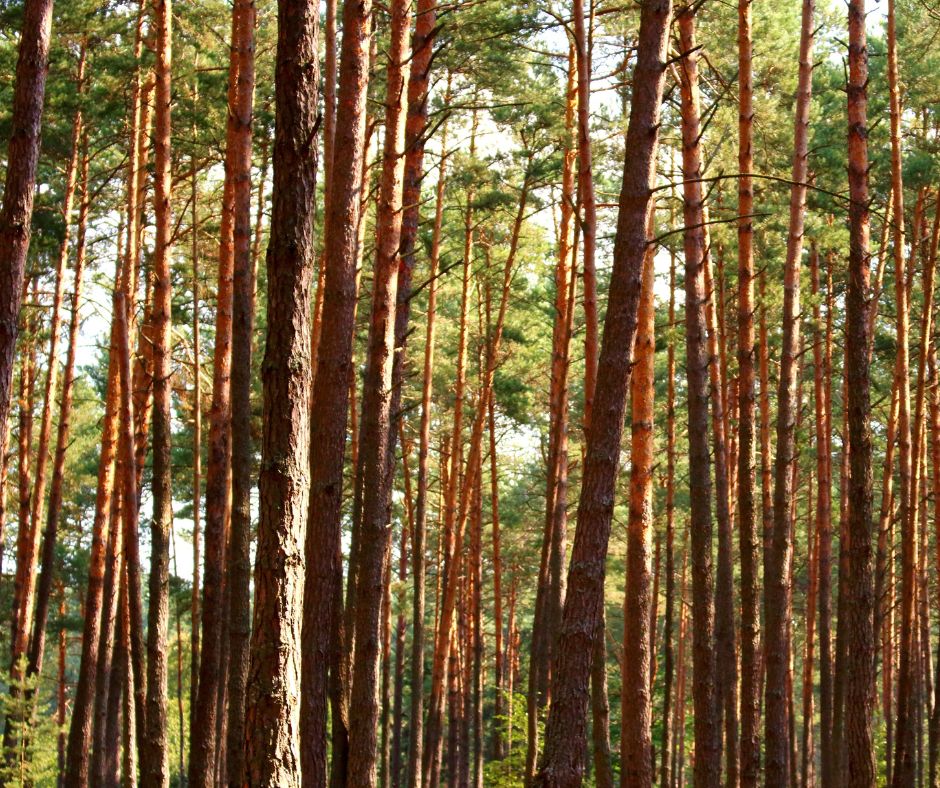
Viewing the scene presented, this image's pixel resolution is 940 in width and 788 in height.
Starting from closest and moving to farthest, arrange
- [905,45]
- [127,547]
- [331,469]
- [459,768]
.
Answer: [331,469]
[127,547]
[905,45]
[459,768]

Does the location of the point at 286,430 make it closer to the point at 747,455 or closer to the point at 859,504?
the point at 859,504

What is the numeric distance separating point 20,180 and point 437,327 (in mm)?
14832

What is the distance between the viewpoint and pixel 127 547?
1165 cm

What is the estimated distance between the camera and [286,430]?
5637 mm

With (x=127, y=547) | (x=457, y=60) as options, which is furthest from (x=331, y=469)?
(x=457, y=60)

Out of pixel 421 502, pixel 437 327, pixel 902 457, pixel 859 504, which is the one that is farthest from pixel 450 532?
pixel 859 504

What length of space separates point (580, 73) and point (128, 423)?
6.27 metres

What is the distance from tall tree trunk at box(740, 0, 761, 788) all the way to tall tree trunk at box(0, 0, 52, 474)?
618 cm

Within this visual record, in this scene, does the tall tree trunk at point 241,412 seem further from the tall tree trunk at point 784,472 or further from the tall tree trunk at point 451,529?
the tall tree trunk at point 451,529

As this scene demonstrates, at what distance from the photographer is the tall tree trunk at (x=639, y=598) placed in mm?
9188

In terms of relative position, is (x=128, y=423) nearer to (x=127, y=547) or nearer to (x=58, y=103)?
(x=127, y=547)

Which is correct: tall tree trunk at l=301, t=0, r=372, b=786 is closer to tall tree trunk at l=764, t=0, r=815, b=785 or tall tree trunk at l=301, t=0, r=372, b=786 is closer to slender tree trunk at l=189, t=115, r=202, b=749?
tall tree trunk at l=764, t=0, r=815, b=785

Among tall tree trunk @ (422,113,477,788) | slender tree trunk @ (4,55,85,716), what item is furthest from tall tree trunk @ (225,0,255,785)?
tall tree trunk @ (422,113,477,788)

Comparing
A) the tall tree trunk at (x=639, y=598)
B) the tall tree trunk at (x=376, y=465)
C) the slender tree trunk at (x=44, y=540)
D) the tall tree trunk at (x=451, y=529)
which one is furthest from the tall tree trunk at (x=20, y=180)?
the tall tree trunk at (x=451, y=529)
